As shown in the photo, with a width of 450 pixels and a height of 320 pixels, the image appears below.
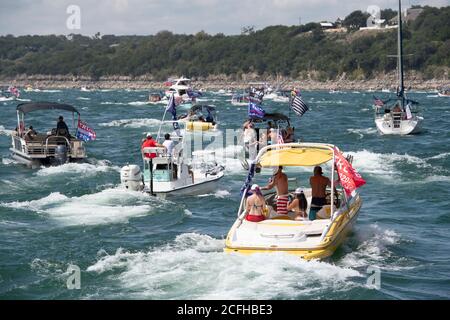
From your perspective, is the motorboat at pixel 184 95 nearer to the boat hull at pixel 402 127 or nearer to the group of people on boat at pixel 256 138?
the boat hull at pixel 402 127

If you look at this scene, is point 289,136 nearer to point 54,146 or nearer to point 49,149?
point 54,146

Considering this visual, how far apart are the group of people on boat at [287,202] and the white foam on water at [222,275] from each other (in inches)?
50.4

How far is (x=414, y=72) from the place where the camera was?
586 ft

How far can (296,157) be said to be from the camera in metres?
20.1

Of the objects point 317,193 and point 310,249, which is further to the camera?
point 317,193

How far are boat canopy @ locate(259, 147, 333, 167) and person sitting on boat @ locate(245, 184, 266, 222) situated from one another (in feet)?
4.10

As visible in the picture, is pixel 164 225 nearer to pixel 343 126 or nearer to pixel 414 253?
pixel 414 253

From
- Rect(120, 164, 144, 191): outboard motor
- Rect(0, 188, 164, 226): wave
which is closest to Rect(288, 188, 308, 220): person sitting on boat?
Rect(0, 188, 164, 226): wave

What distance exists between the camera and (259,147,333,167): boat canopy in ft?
65.0

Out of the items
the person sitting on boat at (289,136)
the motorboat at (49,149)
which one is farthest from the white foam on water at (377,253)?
the motorboat at (49,149)

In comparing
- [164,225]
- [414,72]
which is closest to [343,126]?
[164,225]

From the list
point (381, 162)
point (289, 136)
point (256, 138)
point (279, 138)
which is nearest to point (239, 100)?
point (289, 136)

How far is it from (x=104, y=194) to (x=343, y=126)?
39.5m

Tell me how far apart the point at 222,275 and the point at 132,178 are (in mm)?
10800
